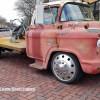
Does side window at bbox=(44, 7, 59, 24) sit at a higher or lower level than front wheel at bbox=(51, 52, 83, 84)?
higher

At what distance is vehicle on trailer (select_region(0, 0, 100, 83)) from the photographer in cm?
313

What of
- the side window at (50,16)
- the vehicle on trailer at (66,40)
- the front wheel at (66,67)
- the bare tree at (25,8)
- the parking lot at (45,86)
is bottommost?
the parking lot at (45,86)

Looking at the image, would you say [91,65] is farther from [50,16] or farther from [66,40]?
[50,16]

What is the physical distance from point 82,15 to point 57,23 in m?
0.78

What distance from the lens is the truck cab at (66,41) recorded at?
123 inches

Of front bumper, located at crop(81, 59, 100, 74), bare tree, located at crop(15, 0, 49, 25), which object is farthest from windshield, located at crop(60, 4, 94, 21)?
bare tree, located at crop(15, 0, 49, 25)

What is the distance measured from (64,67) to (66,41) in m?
0.67

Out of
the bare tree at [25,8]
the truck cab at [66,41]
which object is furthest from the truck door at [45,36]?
the bare tree at [25,8]

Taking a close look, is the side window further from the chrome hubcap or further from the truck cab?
the chrome hubcap

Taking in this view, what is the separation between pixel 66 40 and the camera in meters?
3.43

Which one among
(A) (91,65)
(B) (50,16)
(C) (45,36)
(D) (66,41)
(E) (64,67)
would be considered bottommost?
(E) (64,67)

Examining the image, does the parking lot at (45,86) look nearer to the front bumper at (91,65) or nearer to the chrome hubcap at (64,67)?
the chrome hubcap at (64,67)

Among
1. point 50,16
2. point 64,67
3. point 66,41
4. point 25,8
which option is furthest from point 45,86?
point 25,8

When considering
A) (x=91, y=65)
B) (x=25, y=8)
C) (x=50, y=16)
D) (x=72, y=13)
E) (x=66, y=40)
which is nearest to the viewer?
(x=91, y=65)
